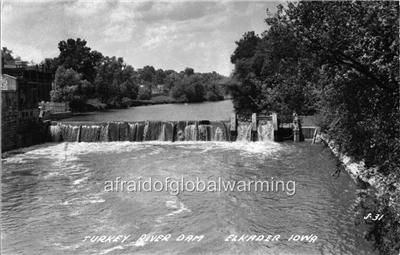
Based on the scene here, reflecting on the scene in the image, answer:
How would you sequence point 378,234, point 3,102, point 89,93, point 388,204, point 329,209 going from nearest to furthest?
point 388,204 < point 378,234 < point 329,209 < point 3,102 < point 89,93

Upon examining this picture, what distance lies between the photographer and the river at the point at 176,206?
809cm

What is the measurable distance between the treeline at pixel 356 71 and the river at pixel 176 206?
1.38 metres

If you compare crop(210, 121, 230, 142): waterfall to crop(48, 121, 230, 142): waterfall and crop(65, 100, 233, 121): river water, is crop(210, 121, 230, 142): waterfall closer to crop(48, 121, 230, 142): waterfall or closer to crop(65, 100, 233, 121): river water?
crop(48, 121, 230, 142): waterfall

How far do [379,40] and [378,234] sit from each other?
2.74 meters

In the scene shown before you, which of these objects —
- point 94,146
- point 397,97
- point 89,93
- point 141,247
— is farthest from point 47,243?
point 89,93

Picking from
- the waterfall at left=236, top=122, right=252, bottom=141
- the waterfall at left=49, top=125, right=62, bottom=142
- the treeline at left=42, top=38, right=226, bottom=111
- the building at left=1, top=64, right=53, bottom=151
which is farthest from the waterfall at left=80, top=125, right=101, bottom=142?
the treeline at left=42, top=38, right=226, bottom=111

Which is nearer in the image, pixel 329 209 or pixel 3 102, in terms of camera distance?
pixel 329 209

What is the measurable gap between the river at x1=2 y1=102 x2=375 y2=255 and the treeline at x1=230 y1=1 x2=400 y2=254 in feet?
4.53

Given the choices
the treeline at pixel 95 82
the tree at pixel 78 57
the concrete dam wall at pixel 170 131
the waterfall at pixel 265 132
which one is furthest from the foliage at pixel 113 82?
the waterfall at pixel 265 132

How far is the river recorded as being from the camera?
8086 mm

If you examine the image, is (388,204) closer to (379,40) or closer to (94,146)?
(379,40)

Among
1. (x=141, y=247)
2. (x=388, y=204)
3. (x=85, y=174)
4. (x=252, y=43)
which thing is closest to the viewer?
(x=388, y=204)

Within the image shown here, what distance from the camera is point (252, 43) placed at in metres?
40.9

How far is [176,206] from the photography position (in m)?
10.5
